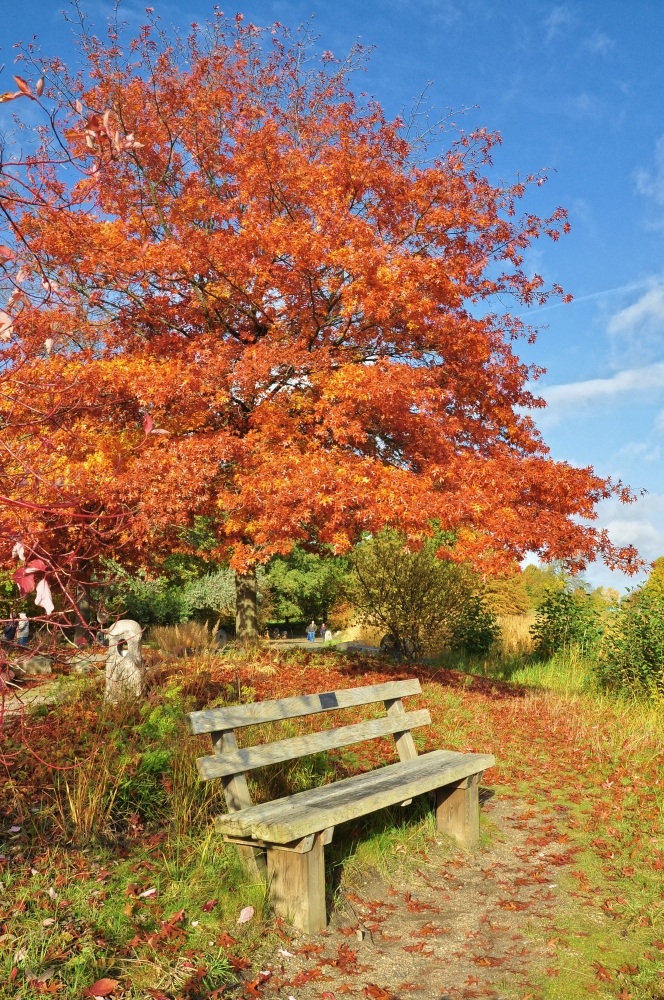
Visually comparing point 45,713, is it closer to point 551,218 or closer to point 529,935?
point 529,935

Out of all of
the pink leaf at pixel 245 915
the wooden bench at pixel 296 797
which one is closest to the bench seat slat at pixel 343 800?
the wooden bench at pixel 296 797

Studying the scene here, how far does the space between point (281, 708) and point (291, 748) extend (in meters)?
0.26

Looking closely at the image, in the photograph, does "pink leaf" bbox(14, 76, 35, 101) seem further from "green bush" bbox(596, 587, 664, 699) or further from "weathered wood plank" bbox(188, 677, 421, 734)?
"green bush" bbox(596, 587, 664, 699)

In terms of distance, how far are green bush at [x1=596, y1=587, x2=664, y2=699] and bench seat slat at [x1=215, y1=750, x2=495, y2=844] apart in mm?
5790

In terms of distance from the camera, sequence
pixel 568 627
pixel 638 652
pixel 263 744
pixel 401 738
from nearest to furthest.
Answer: pixel 263 744 < pixel 401 738 < pixel 638 652 < pixel 568 627

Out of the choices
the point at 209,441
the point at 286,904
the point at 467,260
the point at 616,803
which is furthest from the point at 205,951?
the point at 467,260

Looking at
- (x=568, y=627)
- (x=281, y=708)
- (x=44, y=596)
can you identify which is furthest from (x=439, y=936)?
(x=568, y=627)

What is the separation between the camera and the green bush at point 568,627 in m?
13.6

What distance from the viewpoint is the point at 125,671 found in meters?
7.39

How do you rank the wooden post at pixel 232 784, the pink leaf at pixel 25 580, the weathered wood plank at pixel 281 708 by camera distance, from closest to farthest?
the pink leaf at pixel 25 580 → the weathered wood plank at pixel 281 708 → the wooden post at pixel 232 784

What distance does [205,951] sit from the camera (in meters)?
3.84

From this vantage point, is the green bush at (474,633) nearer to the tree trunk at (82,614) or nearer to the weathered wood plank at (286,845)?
the tree trunk at (82,614)

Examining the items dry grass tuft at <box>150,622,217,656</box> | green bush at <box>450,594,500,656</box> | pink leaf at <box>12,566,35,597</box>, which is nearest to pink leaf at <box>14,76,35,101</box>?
pink leaf at <box>12,566,35,597</box>

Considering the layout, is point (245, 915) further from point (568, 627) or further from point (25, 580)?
point (568, 627)
